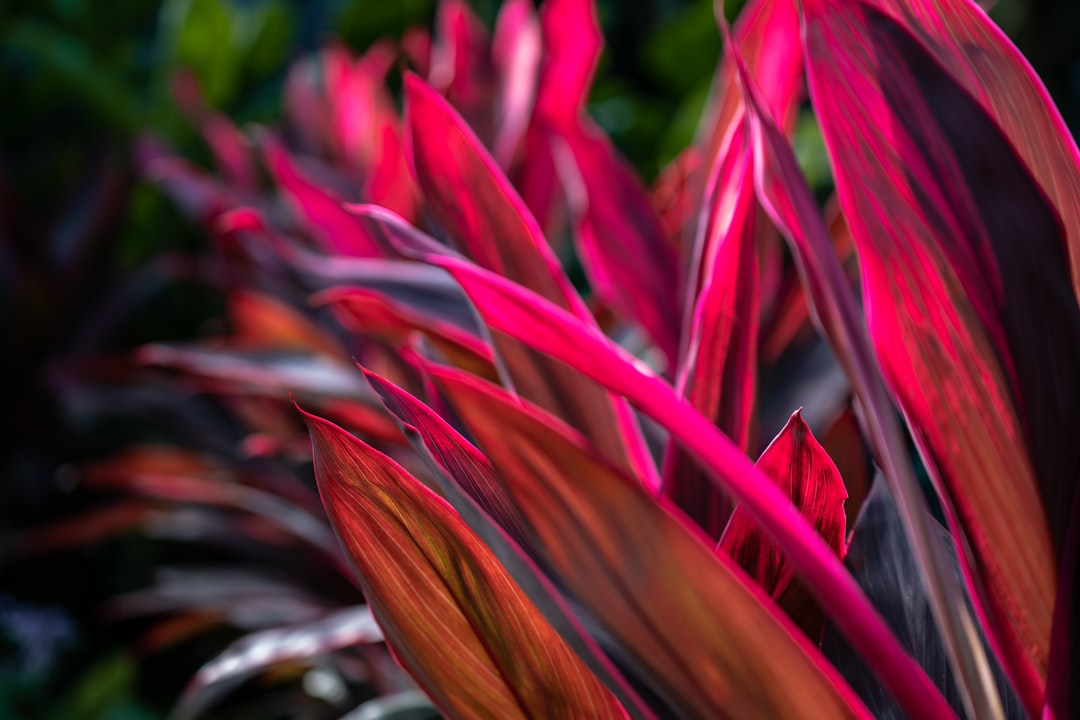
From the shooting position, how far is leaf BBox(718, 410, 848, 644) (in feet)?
→ 1.05

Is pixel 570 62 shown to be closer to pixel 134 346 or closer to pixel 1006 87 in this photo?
pixel 1006 87

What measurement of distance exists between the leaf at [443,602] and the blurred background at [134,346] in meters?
0.45

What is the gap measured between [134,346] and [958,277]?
1606 millimetres

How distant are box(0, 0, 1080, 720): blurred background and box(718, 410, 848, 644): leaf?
45 centimetres

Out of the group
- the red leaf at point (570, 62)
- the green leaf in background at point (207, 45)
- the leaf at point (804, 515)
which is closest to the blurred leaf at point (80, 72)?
the green leaf in background at point (207, 45)

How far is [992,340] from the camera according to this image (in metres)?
0.29

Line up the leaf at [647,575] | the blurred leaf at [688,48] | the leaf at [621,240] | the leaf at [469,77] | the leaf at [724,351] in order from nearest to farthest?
the leaf at [647,575]
the leaf at [724,351]
the leaf at [621,240]
the leaf at [469,77]
the blurred leaf at [688,48]

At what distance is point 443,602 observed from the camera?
0.29m

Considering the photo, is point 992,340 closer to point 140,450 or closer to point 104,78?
point 140,450

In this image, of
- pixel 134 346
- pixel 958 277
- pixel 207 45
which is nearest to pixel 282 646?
pixel 958 277

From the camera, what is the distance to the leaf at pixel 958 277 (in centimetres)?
28

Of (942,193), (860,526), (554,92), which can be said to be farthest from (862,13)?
(554,92)

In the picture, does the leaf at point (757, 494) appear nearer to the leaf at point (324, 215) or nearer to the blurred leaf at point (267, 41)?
the leaf at point (324, 215)

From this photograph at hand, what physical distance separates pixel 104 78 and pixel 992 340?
1.82 m
